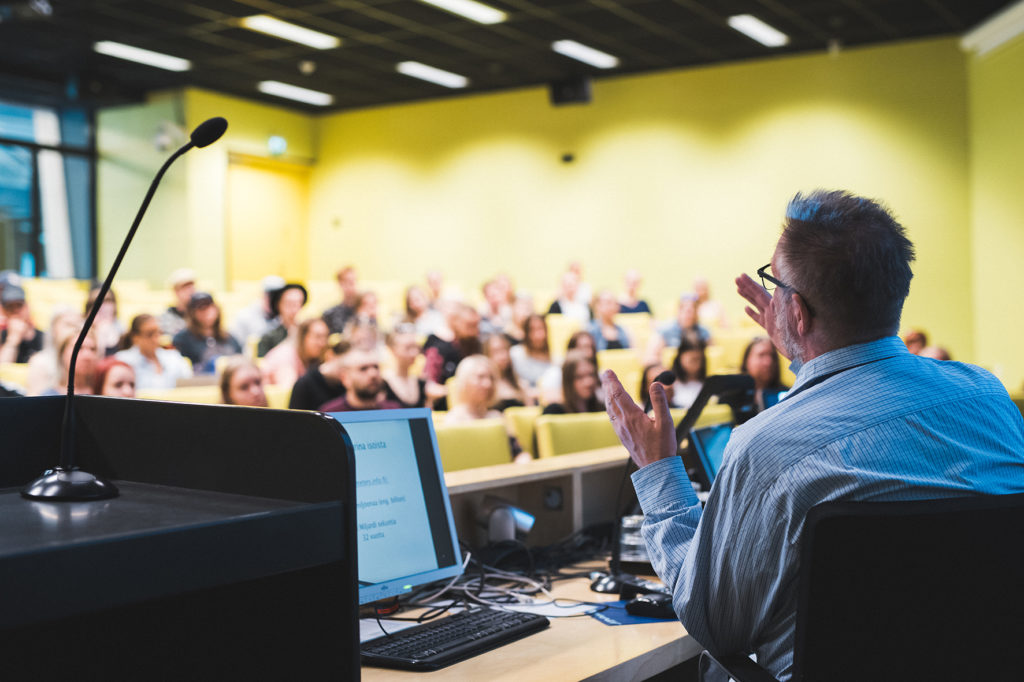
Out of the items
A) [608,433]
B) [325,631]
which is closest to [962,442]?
[325,631]

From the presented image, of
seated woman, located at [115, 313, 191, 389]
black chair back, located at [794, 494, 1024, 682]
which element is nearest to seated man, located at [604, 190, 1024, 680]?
black chair back, located at [794, 494, 1024, 682]

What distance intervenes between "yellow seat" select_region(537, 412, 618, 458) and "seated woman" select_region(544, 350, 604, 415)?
4.38ft

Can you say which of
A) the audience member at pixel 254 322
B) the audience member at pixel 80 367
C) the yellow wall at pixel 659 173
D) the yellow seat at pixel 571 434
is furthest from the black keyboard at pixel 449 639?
the yellow wall at pixel 659 173

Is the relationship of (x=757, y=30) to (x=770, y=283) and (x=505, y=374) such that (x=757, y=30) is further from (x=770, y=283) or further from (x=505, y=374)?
(x=770, y=283)

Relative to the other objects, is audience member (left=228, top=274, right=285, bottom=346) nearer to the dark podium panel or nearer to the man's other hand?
the man's other hand

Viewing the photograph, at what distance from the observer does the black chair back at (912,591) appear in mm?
1127

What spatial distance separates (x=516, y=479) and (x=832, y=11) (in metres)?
7.19

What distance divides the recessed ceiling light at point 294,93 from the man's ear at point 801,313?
10.5 metres

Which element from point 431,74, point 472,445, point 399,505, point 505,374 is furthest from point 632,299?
point 399,505

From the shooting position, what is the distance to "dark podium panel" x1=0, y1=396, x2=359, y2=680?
726mm

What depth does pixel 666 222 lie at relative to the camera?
10.6 meters

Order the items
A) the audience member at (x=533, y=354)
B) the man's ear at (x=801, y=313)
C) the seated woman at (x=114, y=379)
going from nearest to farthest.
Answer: the man's ear at (x=801, y=313) → the seated woman at (x=114, y=379) → the audience member at (x=533, y=354)

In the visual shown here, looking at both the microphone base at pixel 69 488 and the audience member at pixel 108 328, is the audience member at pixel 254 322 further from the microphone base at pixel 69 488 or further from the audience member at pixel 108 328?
the microphone base at pixel 69 488

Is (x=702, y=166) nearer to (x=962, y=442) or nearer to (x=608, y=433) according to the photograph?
(x=608, y=433)
